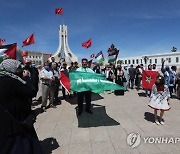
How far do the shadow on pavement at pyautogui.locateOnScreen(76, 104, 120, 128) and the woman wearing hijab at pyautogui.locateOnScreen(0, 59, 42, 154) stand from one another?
3.75m

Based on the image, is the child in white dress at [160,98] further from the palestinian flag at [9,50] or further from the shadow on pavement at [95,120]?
the palestinian flag at [9,50]

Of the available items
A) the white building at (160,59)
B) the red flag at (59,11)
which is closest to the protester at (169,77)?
the red flag at (59,11)

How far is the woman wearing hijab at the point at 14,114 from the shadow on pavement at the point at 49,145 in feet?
6.43

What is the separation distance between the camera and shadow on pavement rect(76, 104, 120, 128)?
6.42 meters

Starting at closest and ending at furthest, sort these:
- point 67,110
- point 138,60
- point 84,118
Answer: point 84,118 < point 67,110 < point 138,60

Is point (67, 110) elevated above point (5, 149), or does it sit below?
below

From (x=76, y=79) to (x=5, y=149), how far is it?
13.6ft

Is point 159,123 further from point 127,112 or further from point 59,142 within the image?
point 59,142

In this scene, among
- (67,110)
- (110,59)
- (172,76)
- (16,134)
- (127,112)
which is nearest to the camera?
(16,134)

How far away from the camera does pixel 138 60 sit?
98.0 metres

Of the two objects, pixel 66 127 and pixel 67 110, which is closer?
pixel 66 127

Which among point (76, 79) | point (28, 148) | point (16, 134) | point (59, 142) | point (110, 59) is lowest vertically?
point (59, 142)

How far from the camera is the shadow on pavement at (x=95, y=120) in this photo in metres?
6.42

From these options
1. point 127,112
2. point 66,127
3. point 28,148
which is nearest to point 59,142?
point 66,127
